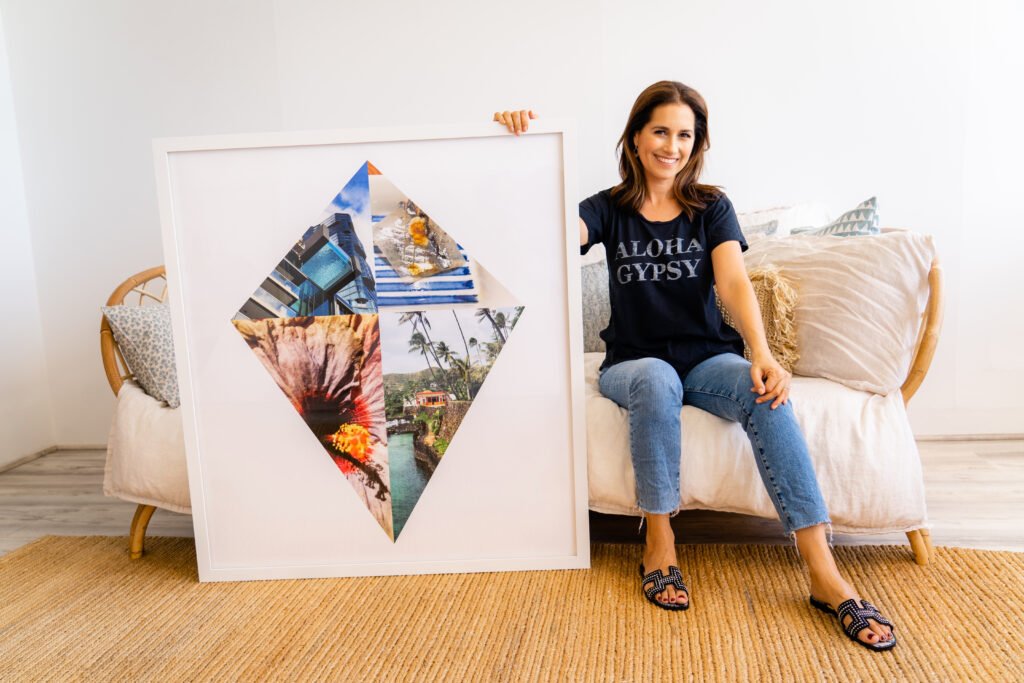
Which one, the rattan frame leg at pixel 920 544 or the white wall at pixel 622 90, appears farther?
the white wall at pixel 622 90

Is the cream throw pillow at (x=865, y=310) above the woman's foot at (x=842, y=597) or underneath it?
above

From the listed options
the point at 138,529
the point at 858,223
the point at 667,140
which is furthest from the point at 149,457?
the point at 858,223

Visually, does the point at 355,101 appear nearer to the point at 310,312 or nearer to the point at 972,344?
the point at 310,312

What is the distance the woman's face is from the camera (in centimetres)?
154

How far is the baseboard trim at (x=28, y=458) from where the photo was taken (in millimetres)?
2620

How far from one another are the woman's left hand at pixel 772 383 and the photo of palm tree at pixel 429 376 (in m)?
0.48

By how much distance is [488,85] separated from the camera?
2.47m

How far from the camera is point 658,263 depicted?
1.60 meters

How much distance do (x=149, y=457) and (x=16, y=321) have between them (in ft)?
4.83

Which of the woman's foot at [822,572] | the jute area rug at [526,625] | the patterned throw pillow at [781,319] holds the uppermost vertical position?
the patterned throw pillow at [781,319]

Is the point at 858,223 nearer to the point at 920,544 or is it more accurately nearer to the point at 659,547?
the point at 920,544

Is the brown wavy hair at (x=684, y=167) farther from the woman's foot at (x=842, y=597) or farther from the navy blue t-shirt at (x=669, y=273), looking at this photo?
the woman's foot at (x=842, y=597)

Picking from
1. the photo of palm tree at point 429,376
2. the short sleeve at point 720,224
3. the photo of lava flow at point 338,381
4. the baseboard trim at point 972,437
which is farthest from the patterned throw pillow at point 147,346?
the baseboard trim at point 972,437

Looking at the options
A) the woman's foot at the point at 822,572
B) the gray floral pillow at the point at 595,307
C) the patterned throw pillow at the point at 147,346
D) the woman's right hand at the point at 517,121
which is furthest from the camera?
the gray floral pillow at the point at 595,307
